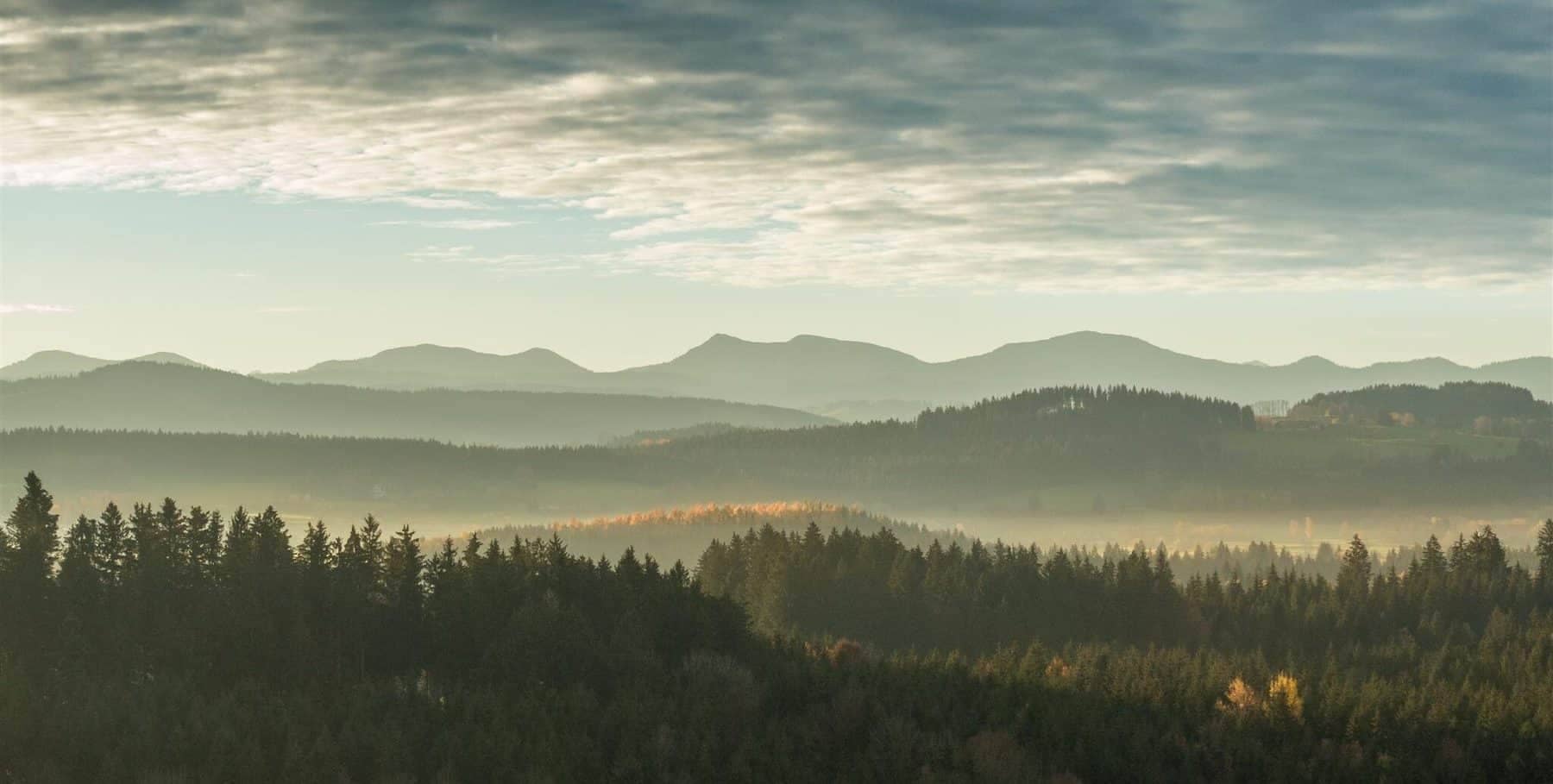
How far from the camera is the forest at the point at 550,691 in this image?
334ft

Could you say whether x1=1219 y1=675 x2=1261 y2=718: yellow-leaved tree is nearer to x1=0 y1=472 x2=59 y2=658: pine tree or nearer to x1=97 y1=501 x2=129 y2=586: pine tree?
x1=97 y1=501 x2=129 y2=586: pine tree

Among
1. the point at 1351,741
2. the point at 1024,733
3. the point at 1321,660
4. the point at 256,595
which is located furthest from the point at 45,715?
the point at 1321,660

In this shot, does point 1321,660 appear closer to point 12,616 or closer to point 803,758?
point 803,758

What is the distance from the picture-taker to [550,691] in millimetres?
124188

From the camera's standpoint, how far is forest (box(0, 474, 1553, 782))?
102m

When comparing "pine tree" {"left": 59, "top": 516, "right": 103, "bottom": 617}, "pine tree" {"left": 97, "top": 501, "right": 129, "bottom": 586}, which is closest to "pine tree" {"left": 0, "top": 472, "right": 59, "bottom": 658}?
"pine tree" {"left": 59, "top": 516, "right": 103, "bottom": 617}

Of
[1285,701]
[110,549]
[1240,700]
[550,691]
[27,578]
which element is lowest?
[1240,700]

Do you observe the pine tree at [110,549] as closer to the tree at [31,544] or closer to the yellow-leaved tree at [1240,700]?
the tree at [31,544]

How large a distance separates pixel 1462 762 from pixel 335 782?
79748 millimetres

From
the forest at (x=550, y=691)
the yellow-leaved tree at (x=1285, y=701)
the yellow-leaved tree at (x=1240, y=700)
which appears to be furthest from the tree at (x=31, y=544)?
the yellow-leaved tree at (x=1285, y=701)

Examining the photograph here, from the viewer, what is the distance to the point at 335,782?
95875mm

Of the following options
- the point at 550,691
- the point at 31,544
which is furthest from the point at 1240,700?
the point at 31,544

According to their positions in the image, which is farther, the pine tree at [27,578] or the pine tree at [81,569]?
the pine tree at [81,569]

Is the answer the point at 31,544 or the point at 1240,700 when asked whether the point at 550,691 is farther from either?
the point at 1240,700
